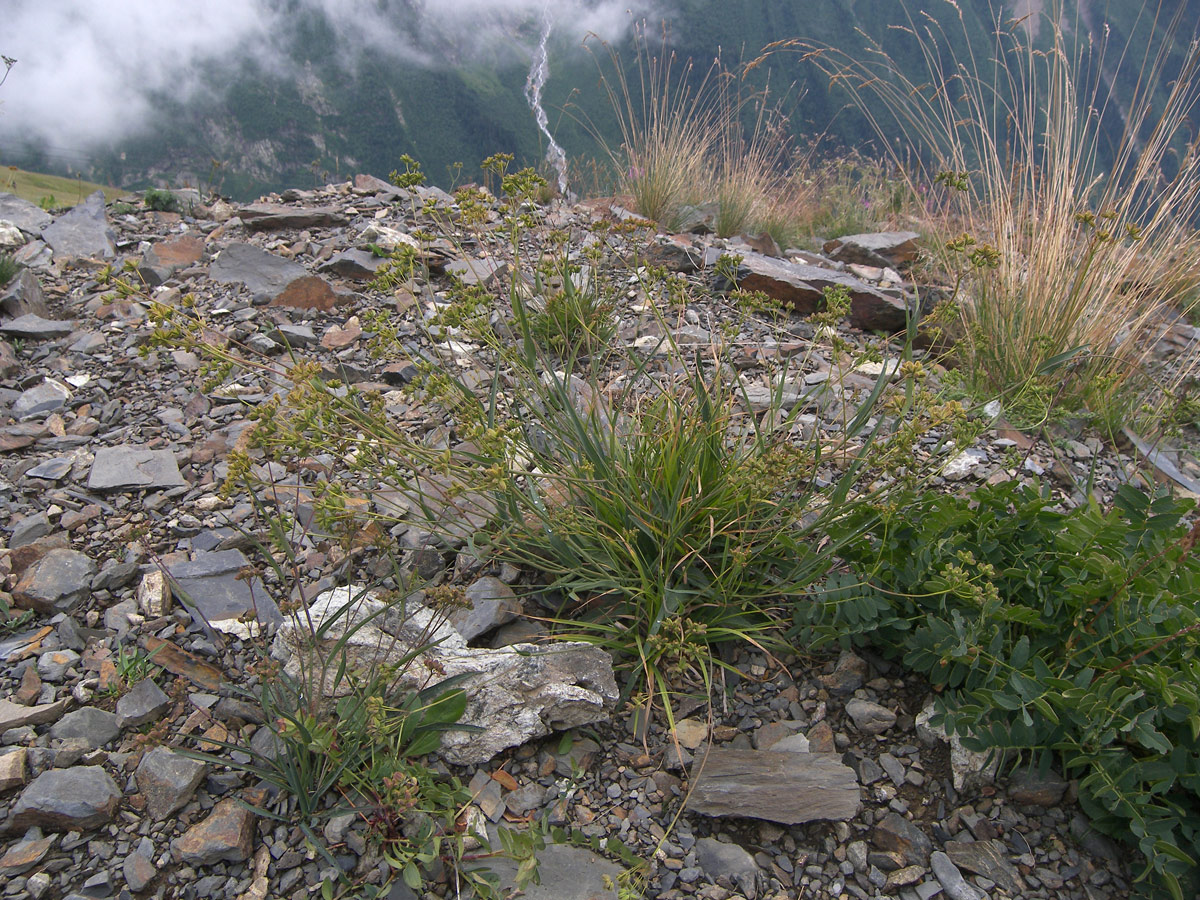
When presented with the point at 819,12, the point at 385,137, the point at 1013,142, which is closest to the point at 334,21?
the point at 385,137

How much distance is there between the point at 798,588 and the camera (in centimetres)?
205

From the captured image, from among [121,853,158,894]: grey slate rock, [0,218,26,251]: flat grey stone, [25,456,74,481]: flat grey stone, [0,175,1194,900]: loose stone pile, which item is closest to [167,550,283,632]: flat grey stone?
[0,175,1194,900]: loose stone pile

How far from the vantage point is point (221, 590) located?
91.4 inches

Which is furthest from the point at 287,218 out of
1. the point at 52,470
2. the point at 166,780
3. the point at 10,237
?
the point at 166,780

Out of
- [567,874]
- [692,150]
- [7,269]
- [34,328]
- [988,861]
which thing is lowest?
[988,861]

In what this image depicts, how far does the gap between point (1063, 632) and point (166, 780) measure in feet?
7.60

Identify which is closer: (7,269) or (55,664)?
(55,664)

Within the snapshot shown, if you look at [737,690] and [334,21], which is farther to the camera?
[334,21]

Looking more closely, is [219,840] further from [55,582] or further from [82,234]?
[82,234]

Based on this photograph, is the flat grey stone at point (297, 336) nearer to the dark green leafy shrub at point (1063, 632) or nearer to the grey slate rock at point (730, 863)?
the dark green leafy shrub at point (1063, 632)

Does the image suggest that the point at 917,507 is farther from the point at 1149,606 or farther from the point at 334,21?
the point at 334,21

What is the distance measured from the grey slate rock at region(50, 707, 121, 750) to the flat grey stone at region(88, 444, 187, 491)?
3.78 feet

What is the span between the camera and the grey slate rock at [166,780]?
1.69 m

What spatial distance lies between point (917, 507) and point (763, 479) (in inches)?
19.9
